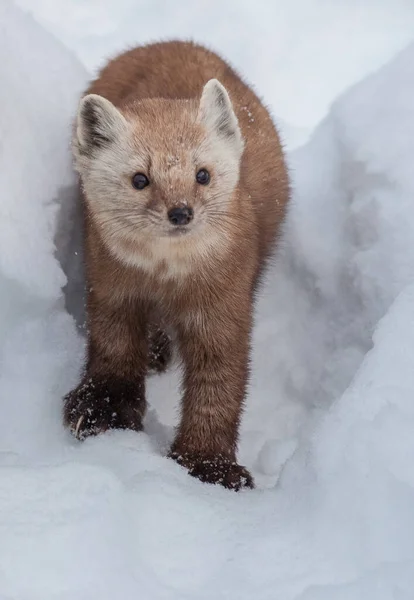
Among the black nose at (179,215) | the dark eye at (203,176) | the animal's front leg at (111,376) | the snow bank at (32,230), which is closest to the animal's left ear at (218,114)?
the dark eye at (203,176)

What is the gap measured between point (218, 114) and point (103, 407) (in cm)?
134

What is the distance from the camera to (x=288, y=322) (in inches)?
206

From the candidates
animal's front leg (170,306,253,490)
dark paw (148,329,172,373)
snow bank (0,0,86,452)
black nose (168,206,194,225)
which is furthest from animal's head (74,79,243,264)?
dark paw (148,329,172,373)

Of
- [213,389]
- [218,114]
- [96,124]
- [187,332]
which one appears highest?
[218,114]

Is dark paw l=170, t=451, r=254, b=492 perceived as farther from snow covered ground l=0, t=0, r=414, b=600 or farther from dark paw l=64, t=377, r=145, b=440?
dark paw l=64, t=377, r=145, b=440

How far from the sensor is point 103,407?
4156 millimetres

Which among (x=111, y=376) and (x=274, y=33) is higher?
(x=274, y=33)

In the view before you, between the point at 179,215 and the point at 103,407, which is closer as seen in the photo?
the point at 179,215

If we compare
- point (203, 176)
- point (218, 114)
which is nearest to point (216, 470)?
point (203, 176)

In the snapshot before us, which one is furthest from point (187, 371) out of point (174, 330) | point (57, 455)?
point (57, 455)

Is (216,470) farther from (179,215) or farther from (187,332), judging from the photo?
(179,215)

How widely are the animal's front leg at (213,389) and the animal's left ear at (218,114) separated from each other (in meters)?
0.71

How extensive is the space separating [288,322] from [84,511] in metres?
2.53

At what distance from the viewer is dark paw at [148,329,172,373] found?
4.81m
